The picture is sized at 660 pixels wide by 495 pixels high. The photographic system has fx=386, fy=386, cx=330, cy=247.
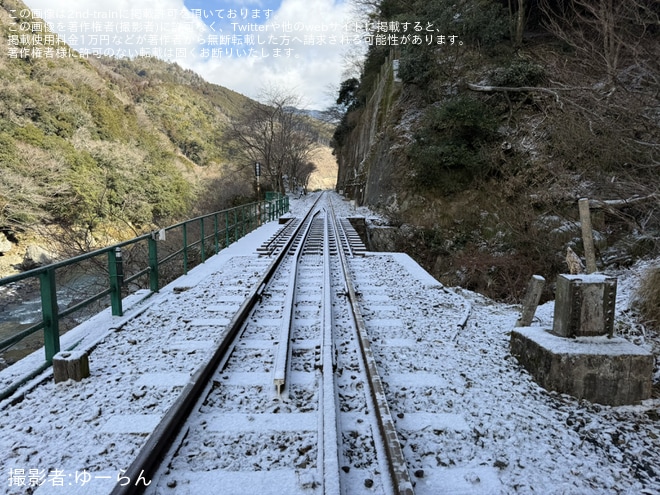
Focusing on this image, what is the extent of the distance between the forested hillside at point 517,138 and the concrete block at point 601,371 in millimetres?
2109

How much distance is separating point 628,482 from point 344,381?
2076mm

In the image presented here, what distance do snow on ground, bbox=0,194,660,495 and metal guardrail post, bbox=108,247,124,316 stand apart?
21 cm

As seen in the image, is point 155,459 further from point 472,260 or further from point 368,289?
point 472,260

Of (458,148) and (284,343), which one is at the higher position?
(458,148)

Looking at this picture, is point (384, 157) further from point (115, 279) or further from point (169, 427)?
point (169, 427)

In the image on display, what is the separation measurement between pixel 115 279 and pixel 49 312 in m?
1.35

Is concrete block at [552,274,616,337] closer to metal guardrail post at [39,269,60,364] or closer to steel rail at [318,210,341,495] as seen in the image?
steel rail at [318,210,341,495]

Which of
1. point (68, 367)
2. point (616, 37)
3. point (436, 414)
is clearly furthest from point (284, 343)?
point (616, 37)

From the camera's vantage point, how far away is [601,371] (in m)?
3.28

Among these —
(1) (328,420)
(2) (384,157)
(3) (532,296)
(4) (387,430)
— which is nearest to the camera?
(4) (387,430)

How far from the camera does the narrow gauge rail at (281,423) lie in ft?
7.66

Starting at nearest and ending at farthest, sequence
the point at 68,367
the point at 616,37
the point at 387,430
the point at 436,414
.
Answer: the point at 387,430 → the point at 436,414 → the point at 68,367 → the point at 616,37

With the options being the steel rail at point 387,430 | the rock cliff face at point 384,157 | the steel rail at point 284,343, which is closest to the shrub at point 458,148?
the rock cliff face at point 384,157

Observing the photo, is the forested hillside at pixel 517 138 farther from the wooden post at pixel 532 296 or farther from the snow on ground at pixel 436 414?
the snow on ground at pixel 436 414
